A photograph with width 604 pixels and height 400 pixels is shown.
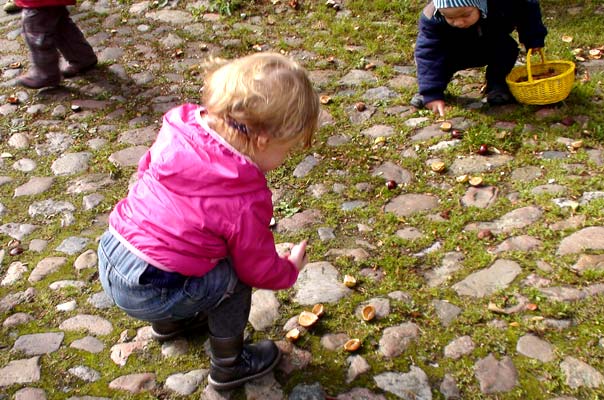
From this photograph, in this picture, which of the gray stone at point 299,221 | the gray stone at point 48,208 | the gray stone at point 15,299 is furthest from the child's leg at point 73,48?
the gray stone at point 299,221

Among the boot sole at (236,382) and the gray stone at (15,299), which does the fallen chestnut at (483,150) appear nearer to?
the boot sole at (236,382)

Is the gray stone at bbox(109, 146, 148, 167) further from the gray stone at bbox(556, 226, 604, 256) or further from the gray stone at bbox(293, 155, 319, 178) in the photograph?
the gray stone at bbox(556, 226, 604, 256)

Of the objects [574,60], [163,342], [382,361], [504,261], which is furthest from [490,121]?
[163,342]

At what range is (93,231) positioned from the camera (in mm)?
3990

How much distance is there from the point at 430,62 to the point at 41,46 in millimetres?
3413

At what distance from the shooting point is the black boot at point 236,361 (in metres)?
2.71

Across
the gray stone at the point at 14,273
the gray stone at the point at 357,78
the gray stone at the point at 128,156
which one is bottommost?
the gray stone at the point at 14,273

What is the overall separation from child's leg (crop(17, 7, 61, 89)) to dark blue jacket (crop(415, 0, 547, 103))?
324cm

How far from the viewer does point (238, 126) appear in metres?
2.22

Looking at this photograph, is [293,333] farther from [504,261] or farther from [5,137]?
[5,137]

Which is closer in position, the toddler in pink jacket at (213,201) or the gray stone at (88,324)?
the toddler in pink jacket at (213,201)

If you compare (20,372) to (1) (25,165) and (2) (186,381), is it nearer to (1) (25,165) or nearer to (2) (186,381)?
(2) (186,381)

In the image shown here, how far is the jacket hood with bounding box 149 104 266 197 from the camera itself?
7.28ft

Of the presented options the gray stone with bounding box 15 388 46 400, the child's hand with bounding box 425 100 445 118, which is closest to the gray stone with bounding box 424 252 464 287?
the child's hand with bounding box 425 100 445 118
